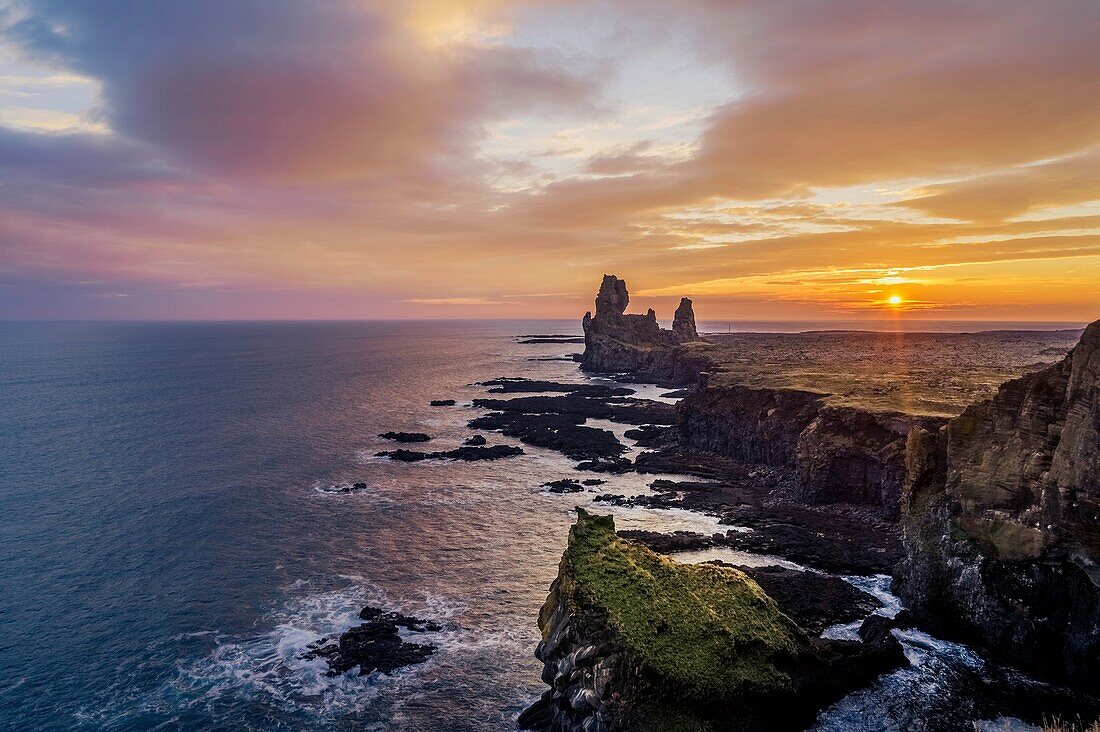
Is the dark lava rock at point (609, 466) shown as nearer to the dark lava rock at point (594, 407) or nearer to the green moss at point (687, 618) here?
the dark lava rock at point (594, 407)

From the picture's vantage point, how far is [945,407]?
58.1m

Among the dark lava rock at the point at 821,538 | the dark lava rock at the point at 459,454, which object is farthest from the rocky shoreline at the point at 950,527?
the dark lava rock at the point at 459,454

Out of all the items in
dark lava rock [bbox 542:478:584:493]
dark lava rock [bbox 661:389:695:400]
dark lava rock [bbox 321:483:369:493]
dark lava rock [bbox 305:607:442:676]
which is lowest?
dark lava rock [bbox 305:607:442:676]

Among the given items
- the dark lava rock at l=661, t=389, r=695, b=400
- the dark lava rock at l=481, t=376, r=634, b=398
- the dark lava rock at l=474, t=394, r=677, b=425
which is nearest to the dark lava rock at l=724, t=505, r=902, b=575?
the dark lava rock at l=474, t=394, r=677, b=425

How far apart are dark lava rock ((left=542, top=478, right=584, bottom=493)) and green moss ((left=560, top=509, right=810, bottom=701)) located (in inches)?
1483

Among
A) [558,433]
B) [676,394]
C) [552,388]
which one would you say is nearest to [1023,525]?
[558,433]

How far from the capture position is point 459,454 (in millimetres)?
84438

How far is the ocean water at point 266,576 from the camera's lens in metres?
30.8

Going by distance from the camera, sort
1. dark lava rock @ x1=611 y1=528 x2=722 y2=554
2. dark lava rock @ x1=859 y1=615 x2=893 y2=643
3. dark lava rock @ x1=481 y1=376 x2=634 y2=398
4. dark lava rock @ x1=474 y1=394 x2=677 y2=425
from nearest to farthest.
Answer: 1. dark lava rock @ x1=859 y1=615 x2=893 y2=643
2. dark lava rock @ x1=611 y1=528 x2=722 y2=554
3. dark lava rock @ x1=474 y1=394 x2=677 y2=425
4. dark lava rock @ x1=481 y1=376 x2=634 y2=398

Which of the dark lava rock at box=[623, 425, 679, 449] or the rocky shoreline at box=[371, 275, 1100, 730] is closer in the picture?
the rocky shoreline at box=[371, 275, 1100, 730]

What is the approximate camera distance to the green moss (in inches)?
949

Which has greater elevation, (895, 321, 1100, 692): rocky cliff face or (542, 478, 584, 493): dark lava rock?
(895, 321, 1100, 692): rocky cliff face

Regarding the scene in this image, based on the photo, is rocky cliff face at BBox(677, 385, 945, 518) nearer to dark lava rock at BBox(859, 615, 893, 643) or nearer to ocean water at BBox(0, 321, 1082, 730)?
ocean water at BBox(0, 321, 1082, 730)

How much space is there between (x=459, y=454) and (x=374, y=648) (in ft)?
161
